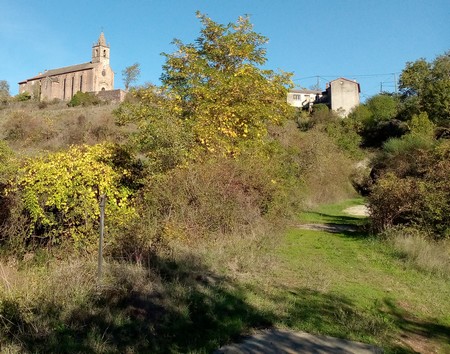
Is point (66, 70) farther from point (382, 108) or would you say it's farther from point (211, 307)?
point (211, 307)

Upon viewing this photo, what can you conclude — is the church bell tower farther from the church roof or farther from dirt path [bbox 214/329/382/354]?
dirt path [bbox 214/329/382/354]

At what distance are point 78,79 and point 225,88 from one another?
86637mm

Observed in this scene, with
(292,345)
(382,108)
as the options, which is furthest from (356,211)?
(382,108)

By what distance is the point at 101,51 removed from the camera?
9781 centimetres

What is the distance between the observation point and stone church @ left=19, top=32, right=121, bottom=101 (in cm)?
8856

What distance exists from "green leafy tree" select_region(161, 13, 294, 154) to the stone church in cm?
7648

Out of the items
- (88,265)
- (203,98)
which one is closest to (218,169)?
(203,98)

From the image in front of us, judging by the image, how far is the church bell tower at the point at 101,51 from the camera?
96875mm

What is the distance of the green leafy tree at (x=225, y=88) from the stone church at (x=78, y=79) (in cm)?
7648

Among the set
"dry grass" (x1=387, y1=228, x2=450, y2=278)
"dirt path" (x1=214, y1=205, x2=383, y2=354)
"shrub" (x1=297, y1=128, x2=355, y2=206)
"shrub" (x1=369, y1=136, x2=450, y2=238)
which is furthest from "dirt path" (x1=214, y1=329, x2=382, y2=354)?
"shrub" (x1=297, y1=128, x2=355, y2=206)

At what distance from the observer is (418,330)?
553 centimetres

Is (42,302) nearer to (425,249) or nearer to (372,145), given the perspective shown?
(425,249)

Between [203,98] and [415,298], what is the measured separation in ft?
27.8

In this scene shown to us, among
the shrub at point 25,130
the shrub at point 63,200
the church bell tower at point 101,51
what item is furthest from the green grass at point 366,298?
the church bell tower at point 101,51
